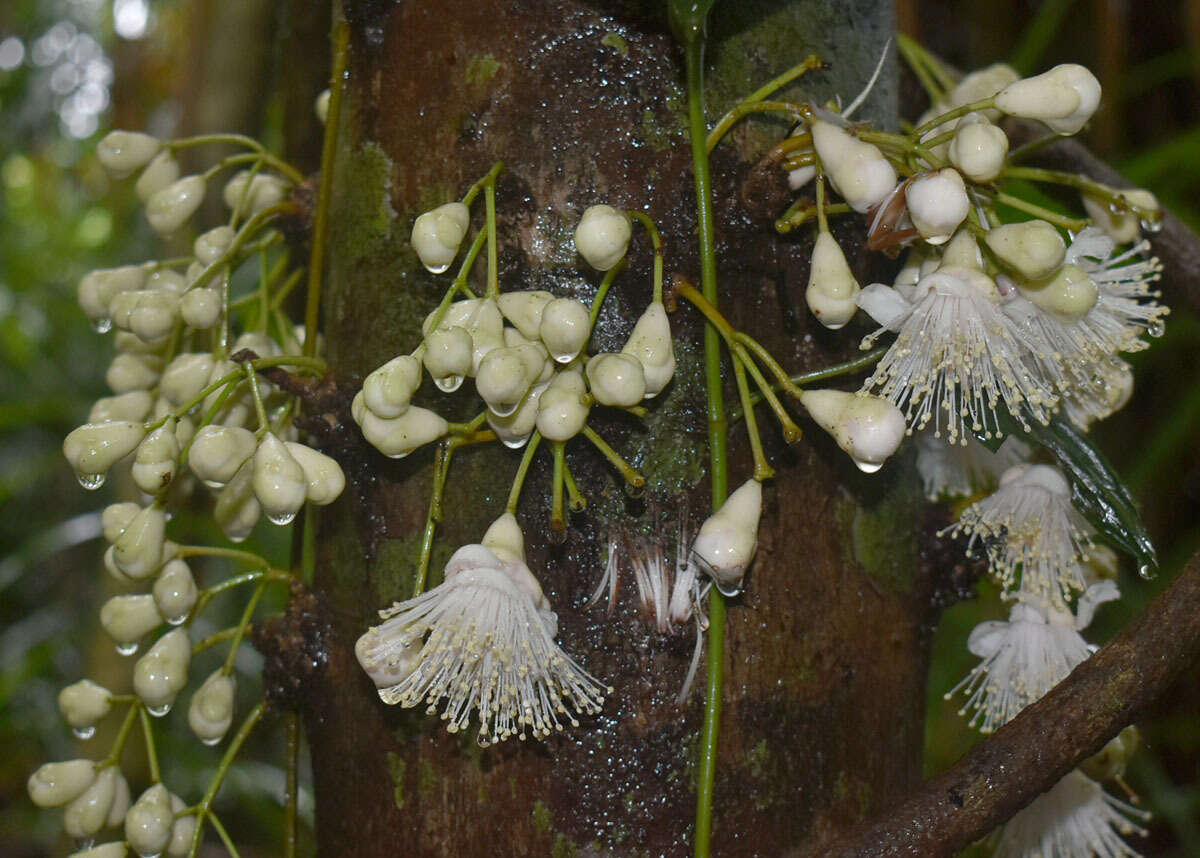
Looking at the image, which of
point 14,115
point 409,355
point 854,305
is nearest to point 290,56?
point 409,355

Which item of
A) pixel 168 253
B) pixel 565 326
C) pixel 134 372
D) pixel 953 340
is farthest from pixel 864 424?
pixel 168 253

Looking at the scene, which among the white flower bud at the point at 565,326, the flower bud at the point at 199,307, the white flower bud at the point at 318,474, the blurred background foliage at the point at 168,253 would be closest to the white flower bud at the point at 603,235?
the white flower bud at the point at 565,326

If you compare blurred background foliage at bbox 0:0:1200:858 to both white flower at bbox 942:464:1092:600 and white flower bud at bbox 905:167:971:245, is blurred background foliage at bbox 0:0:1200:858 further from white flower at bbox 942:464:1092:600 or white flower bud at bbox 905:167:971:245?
white flower bud at bbox 905:167:971:245

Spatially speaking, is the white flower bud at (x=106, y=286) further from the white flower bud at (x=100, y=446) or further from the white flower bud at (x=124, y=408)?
the white flower bud at (x=100, y=446)

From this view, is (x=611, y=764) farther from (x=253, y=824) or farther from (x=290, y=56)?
(x=253, y=824)

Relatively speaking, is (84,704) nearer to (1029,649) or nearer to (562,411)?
(562,411)

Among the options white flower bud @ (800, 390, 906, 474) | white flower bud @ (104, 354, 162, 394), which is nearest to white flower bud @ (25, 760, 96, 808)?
white flower bud @ (104, 354, 162, 394)

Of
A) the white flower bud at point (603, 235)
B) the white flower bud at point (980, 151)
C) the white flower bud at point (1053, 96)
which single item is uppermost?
the white flower bud at point (1053, 96)
